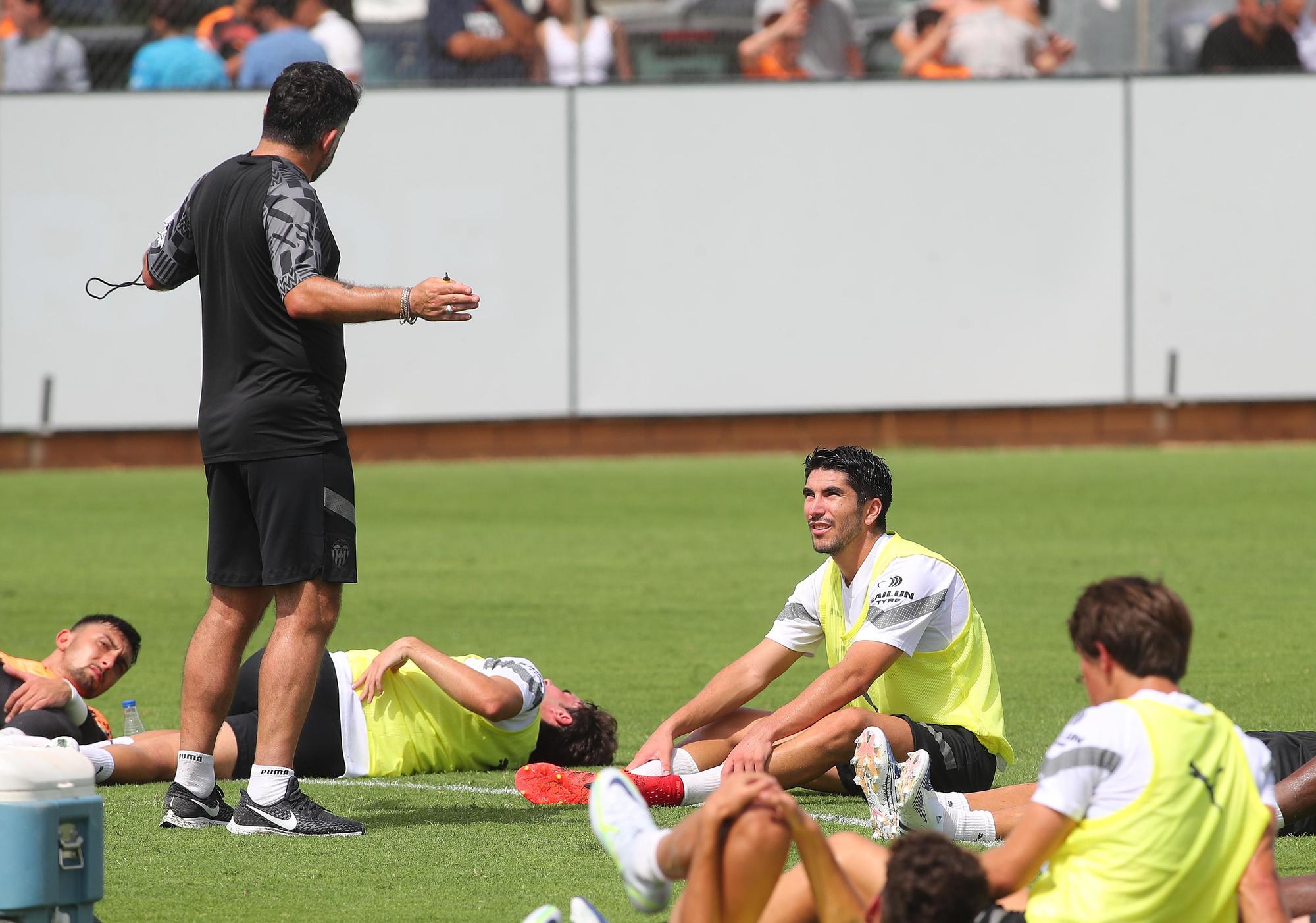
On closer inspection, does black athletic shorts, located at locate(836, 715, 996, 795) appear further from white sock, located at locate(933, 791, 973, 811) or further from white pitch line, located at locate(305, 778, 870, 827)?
white pitch line, located at locate(305, 778, 870, 827)

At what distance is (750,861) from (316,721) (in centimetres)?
330

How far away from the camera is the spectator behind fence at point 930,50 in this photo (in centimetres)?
1997

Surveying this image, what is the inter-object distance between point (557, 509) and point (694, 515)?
1.18 meters

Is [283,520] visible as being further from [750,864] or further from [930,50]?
[930,50]

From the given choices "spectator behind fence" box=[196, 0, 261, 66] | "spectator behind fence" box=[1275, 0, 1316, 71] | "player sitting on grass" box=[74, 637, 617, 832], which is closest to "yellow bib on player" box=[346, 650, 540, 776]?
"player sitting on grass" box=[74, 637, 617, 832]

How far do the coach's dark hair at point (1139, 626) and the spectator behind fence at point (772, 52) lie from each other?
1660 cm

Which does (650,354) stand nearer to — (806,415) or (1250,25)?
(806,415)

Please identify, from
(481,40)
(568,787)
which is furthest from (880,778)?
(481,40)

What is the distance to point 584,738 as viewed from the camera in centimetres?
728

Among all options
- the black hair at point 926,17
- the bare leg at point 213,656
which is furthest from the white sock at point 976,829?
the black hair at point 926,17

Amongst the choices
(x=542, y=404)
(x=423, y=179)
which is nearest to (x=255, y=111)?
(x=423, y=179)

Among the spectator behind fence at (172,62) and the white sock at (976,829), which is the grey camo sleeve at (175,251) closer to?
the white sock at (976,829)

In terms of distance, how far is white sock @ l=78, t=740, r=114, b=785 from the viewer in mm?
6625

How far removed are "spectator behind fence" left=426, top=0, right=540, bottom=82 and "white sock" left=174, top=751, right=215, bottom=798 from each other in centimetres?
1425
